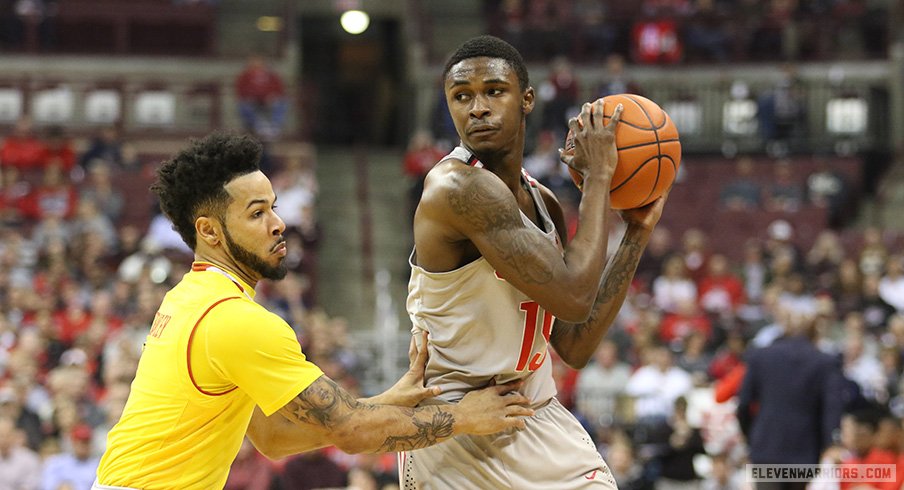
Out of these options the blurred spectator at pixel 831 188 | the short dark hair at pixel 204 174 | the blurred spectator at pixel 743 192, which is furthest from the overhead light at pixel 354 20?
the short dark hair at pixel 204 174

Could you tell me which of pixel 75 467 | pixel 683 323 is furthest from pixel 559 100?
pixel 75 467

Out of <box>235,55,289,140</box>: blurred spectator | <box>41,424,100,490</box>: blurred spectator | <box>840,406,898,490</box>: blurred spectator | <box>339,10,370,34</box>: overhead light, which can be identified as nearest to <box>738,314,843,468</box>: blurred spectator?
<box>840,406,898,490</box>: blurred spectator

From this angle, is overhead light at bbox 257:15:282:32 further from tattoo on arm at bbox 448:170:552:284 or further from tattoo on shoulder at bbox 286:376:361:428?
tattoo on shoulder at bbox 286:376:361:428

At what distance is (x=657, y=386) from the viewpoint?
11.9m

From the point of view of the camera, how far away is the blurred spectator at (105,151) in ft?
54.7

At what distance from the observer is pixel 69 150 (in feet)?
55.7

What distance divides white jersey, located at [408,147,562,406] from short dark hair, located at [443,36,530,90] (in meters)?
0.32

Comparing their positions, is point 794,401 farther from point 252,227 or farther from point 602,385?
point 252,227

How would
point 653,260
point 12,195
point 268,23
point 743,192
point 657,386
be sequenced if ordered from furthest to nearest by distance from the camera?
point 268,23 < point 743,192 < point 12,195 < point 653,260 < point 657,386

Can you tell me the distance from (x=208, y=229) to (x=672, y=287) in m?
10.8

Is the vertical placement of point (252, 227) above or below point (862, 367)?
above

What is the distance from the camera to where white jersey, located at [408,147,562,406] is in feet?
14.2

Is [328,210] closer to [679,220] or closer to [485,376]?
[679,220]

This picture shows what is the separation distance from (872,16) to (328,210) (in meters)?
9.50
